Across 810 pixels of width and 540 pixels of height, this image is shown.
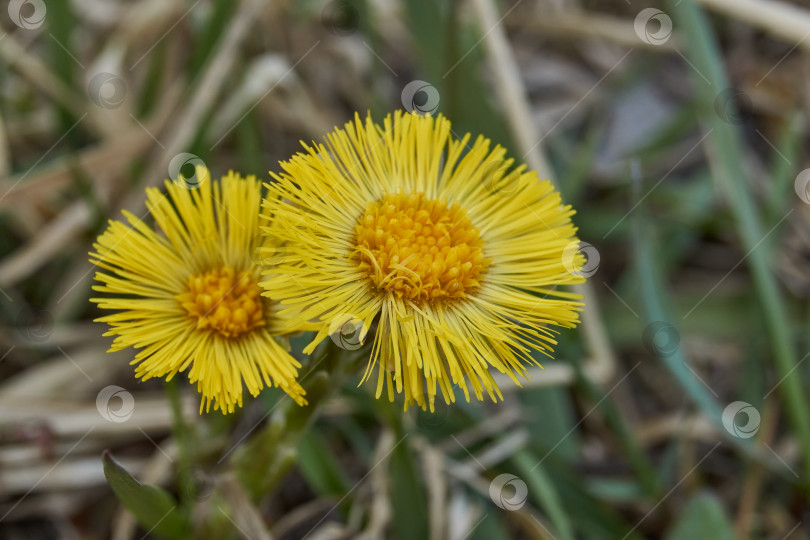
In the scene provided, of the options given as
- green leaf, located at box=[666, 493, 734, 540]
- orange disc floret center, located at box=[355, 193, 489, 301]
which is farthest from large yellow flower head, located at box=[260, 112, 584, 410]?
green leaf, located at box=[666, 493, 734, 540]

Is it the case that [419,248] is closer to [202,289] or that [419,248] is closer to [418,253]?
[418,253]

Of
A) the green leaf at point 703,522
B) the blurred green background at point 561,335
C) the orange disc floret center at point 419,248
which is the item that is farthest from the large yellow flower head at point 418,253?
the green leaf at point 703,522

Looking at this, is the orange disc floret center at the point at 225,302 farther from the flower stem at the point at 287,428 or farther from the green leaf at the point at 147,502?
the green leaf at the point at 147,502

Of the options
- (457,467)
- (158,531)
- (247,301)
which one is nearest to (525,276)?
(247,301)

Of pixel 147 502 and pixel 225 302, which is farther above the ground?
pixel 225 302

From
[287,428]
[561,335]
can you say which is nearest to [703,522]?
[561,335]

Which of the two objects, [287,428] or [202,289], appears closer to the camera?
[202,289]

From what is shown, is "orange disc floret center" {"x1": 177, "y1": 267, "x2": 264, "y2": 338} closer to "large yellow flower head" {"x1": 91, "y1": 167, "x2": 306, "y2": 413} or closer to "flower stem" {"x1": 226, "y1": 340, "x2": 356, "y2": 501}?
"large yellow flower head" {"x1": 91, "y1": 167, "x2": 306, "y2": 413}

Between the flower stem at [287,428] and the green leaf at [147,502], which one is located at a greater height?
the flower stem at [287,428]
